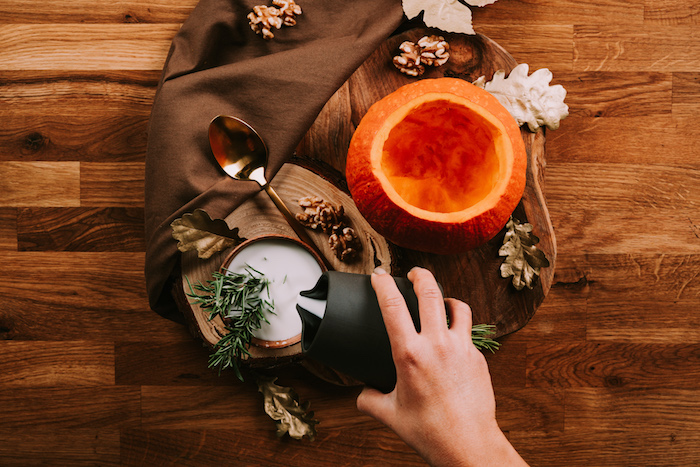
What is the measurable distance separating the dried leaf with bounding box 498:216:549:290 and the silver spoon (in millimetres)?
411

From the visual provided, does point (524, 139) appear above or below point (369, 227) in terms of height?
above

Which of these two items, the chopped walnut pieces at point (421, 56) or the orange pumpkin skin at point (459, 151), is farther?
the chopped walnut pieces at point (421, 56)

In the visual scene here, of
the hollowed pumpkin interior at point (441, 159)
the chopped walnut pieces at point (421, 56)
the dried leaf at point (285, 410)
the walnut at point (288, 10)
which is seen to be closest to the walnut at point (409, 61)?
the chopped walnut pieces at point (421, 56)

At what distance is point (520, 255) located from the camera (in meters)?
1.02

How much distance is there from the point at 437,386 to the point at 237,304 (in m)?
0.44

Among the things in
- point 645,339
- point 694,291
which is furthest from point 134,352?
point 694,291

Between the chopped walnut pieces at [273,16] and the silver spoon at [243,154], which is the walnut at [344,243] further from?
the chopped walnut pieces at [273,16]

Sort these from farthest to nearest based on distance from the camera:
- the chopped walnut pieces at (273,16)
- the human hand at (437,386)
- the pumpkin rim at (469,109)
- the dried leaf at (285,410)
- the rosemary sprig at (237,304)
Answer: the dried leaf at (285,410)
the chopped walnut pieces at (273,16)
the rosemary sprig at (237,304)
the pumpkin rim at (469,109)
the human hand at (437,386)

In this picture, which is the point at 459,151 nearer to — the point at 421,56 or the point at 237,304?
the point at 421,56

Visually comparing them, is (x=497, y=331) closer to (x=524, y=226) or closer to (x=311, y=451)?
(x=524, y=226)

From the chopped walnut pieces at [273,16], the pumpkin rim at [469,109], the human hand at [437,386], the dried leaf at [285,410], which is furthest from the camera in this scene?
the dried leaf at [285,410]

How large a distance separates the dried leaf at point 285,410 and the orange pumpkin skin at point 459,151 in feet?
1.80

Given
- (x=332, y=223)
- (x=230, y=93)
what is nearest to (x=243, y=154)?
(x=230, y=93)

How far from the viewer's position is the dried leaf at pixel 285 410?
3.76 feet
